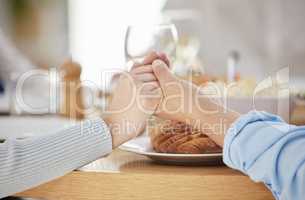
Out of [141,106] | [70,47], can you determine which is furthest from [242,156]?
[70,47]

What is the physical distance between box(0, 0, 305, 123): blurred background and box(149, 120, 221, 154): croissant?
7.52 ft

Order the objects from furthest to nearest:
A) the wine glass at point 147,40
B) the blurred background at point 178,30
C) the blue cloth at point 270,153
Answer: the blurred background at point 178,30
the wine glass at point 147,40
the blue cloth at point 270,153

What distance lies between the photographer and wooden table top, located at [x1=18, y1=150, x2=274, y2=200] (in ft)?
2.27

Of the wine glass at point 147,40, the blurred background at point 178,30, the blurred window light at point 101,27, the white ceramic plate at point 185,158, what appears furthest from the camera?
the blurred window light at point 101,27

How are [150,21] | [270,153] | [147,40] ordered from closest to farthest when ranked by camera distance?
[270,153]
[147,40]
[150,21]

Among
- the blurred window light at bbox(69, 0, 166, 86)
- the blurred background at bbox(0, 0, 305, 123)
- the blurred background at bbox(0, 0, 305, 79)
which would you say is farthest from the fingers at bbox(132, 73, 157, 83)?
the blurred window light at bbox(69, 0, 166, 86)

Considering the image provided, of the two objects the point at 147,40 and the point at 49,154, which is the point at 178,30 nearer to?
the point at 147,40

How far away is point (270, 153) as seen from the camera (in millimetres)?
647

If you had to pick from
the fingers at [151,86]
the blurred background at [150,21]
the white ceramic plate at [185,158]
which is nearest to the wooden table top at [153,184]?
the white ceramic plate at [185,158]

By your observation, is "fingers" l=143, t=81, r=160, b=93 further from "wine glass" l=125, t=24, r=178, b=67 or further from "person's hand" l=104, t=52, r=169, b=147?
"wine glass" l=125, t=24, r=178, b=67

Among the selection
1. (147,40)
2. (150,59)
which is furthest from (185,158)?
(147,40)

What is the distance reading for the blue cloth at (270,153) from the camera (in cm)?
63

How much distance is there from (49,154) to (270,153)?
0.91ft

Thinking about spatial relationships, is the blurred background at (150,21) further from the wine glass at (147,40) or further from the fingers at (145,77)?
the fingers at (145,77)
